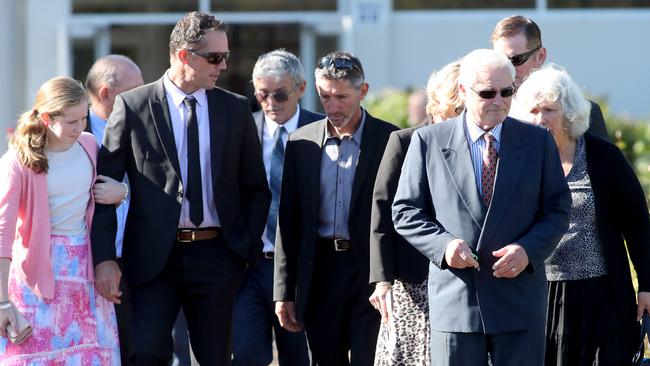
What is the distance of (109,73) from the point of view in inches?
272

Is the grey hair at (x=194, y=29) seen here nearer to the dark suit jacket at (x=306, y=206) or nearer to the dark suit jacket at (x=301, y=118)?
the dark suit jacket at (x=306, y=206)

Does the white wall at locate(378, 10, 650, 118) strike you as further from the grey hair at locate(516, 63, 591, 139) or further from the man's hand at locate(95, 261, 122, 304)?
the man's hand at locate(95, 261, 122, 304)

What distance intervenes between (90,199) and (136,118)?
1.49 feet

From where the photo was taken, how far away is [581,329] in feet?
18.3

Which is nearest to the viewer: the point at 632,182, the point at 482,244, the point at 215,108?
the point at 482,244

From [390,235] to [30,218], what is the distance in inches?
67.0

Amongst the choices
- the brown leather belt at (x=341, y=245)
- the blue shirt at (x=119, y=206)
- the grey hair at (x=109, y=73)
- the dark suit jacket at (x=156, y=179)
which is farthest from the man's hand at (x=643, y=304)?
the grey hair at (x=109, y=73)

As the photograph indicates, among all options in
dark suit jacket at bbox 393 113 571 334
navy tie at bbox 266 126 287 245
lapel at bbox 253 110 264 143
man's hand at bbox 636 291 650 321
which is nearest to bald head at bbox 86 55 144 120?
lapel at bbox 253 110 264 143

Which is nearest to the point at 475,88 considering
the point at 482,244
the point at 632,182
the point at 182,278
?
the point at 482,244

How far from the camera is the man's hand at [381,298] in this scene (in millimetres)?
5371

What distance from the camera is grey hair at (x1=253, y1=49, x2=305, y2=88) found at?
6891 mm

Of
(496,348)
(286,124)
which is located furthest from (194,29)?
(496,348)

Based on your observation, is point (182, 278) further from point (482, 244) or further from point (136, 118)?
point (482, 244)

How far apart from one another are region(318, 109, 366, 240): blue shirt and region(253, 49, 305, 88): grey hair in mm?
1038
